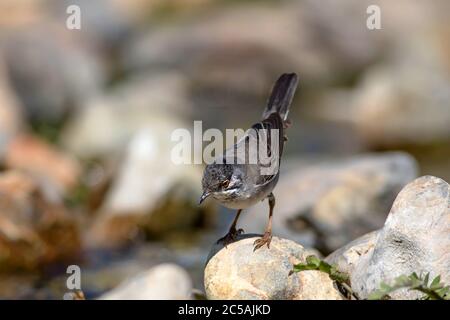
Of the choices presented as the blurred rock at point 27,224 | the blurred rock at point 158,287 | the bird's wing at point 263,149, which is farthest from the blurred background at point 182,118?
the bird's wing at point 263,149

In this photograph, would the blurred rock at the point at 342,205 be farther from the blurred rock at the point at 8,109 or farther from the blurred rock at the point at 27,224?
the blurred rock at the point at 8,109

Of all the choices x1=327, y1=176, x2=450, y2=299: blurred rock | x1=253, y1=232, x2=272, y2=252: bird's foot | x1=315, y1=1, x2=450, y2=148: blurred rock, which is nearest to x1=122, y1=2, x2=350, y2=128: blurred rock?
x1=315, y1=1, x2=450, y2=148: blurred rock

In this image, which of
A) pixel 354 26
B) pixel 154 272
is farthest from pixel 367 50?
pixel 154 272

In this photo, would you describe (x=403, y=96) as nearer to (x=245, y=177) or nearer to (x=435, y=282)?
(x=245, y=177)

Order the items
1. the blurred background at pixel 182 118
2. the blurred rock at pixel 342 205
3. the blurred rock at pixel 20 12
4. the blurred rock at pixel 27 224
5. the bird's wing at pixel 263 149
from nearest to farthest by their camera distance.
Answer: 1. the bird's wing at pixel 263 149
2. the blurred rock at pixel 342 205
3. the blurred rock at pixel 27 224
4. the blurred background at pixel 182 118
5. the blurred rock at pixel 20 12

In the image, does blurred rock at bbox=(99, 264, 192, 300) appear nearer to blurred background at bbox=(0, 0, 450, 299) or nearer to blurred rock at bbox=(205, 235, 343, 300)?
blurred rock at bbox=(205, 235, 343, 300)

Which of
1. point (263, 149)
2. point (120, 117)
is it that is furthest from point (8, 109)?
point (263, 149)

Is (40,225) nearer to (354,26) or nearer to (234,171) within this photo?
(234,171)
